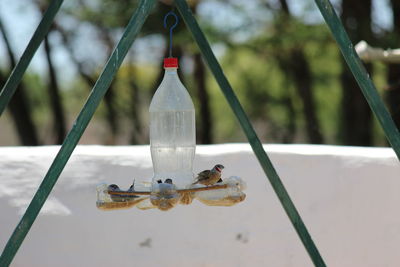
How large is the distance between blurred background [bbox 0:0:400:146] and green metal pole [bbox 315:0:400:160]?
183 inches

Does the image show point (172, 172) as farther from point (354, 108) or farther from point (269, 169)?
A: point (354, 108)

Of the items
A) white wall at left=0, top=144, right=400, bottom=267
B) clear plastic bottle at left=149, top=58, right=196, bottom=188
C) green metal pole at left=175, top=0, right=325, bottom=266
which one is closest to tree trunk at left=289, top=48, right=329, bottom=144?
white wall at left=0, top=144, right=400, bottom=267

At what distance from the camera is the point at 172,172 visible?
2.14 m

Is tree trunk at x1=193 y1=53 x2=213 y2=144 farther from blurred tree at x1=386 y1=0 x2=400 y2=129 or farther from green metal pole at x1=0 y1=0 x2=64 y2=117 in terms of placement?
green metal pole at x1=0 y1=0 x2=64 y2=117

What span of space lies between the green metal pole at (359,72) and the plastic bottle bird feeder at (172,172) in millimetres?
416

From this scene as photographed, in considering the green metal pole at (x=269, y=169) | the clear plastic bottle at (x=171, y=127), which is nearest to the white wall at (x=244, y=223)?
the clear plastic bottle at (x=171, y=127)

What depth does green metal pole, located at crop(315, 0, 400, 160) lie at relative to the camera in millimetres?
2057

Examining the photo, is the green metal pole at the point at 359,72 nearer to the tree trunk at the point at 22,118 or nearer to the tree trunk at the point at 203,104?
the tree trunk at the point at 203,104

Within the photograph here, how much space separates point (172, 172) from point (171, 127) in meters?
0.25

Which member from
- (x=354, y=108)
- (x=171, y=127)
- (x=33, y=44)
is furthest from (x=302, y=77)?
(x=33, y=44)

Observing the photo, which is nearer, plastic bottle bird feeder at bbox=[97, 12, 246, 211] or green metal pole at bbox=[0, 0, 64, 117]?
plastic bottle bird feeder at bbox=[97, 12, 246, 211]

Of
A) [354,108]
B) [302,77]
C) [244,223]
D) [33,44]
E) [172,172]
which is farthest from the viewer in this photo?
[302,77]

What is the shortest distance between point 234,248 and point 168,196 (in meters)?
1.42

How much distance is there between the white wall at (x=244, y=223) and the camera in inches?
127
